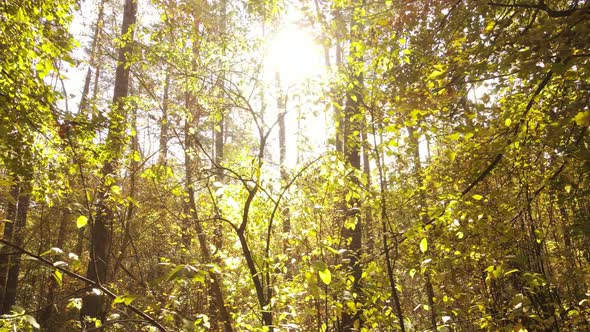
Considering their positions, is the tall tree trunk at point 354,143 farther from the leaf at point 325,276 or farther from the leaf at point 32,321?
the leaf at point 32,321

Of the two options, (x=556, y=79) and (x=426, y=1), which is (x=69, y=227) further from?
(x=556, y=79)

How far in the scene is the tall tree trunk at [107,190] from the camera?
287 cm

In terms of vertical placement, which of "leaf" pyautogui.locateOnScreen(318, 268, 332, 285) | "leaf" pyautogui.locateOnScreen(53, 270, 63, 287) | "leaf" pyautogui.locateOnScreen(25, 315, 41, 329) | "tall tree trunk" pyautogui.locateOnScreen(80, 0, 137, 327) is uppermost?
"tall tree trunk" pyautogui.locateOnScreen(80, 0, 137, 327)

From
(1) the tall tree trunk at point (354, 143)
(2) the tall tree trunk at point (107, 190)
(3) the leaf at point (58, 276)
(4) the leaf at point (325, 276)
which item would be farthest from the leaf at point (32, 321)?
(1) the tall tree trunk at point (354, 143)

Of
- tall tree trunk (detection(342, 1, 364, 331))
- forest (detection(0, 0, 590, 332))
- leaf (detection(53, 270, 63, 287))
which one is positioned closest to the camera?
leaf (detection(53, 270, 63, 287))

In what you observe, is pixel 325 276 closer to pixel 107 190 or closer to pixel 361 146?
pixel 361 146

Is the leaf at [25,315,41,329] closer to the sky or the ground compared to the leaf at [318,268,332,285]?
closer to the ground

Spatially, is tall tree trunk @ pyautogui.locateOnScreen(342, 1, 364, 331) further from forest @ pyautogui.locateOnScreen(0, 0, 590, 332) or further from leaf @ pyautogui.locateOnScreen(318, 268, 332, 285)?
leaf @ pyautogui.locateOnScreen(318, 268, 332, 285)

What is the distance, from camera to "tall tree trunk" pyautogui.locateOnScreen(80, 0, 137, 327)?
287cm

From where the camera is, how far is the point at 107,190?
3.71 m

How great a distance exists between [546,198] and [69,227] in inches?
447

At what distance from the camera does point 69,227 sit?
10.4 metres

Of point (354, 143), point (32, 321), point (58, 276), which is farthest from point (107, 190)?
point (354, 143)

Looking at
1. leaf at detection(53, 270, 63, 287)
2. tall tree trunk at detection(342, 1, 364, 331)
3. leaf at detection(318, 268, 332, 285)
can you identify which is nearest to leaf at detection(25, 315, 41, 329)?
leaf at detection(53, 270, 63, 287)
